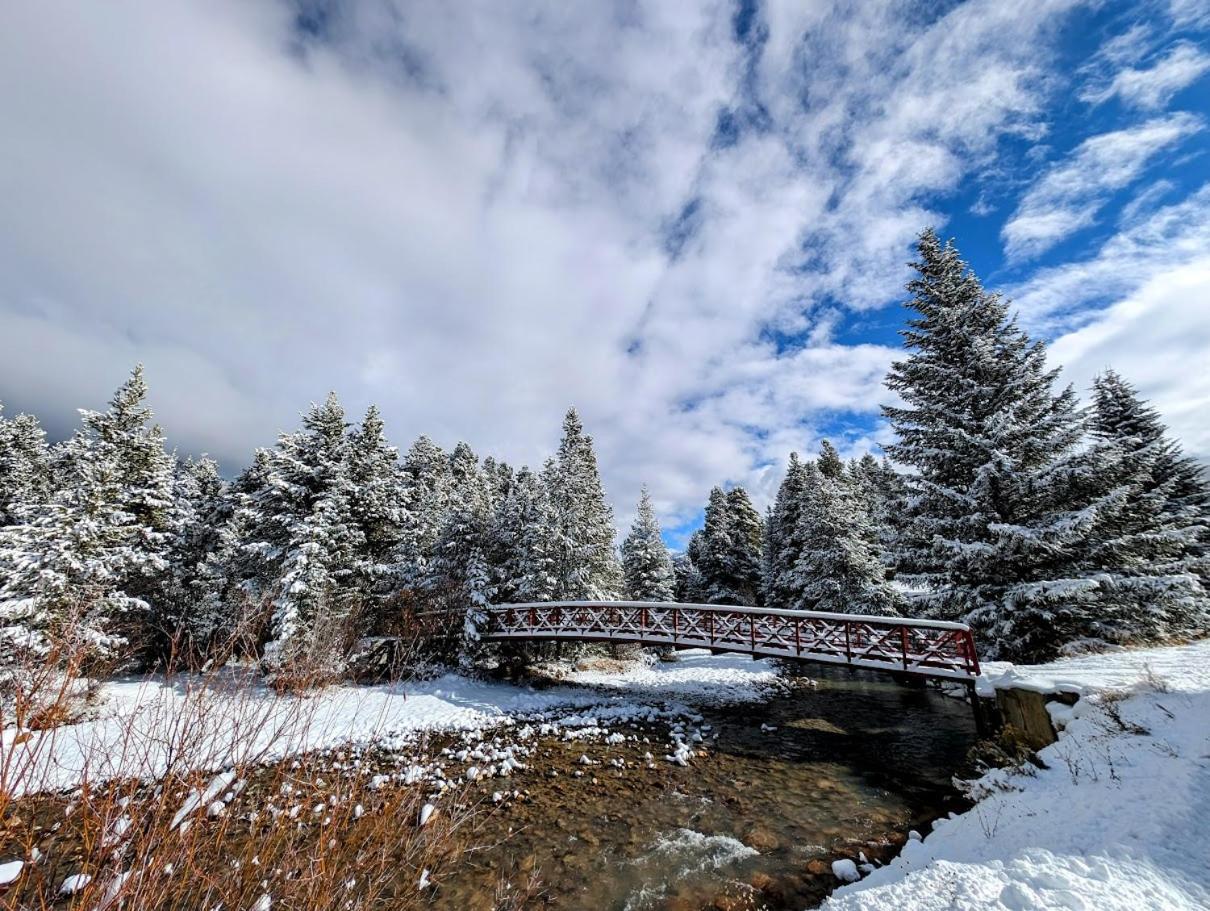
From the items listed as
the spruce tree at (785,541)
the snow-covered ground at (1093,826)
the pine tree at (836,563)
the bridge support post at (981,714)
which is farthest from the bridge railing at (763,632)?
the spruce tree at (785,541)

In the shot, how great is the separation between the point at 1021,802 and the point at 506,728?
11562mm

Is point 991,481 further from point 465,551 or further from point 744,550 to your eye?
point 744,550

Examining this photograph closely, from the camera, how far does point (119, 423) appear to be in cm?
1844

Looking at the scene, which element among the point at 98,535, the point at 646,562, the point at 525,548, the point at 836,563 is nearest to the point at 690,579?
the point at 646,562

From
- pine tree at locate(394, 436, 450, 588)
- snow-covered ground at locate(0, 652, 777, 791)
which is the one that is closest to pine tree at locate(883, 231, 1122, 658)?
snow-covered ground at locate(0, 652, 777, 791)

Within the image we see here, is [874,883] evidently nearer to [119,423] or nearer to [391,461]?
[391,461]

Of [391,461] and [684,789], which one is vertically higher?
[391,461]

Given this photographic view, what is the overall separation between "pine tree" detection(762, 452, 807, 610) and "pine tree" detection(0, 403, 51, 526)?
4117 cm

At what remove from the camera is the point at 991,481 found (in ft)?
43.9

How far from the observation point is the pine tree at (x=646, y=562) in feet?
109

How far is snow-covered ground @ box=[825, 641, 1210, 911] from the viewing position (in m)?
4.44

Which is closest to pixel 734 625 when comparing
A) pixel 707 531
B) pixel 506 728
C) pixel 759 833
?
pixel 506 728

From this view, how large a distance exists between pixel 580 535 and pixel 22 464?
33.4 meters

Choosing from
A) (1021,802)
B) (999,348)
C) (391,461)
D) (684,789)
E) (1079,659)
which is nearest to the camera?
(1021,802)
